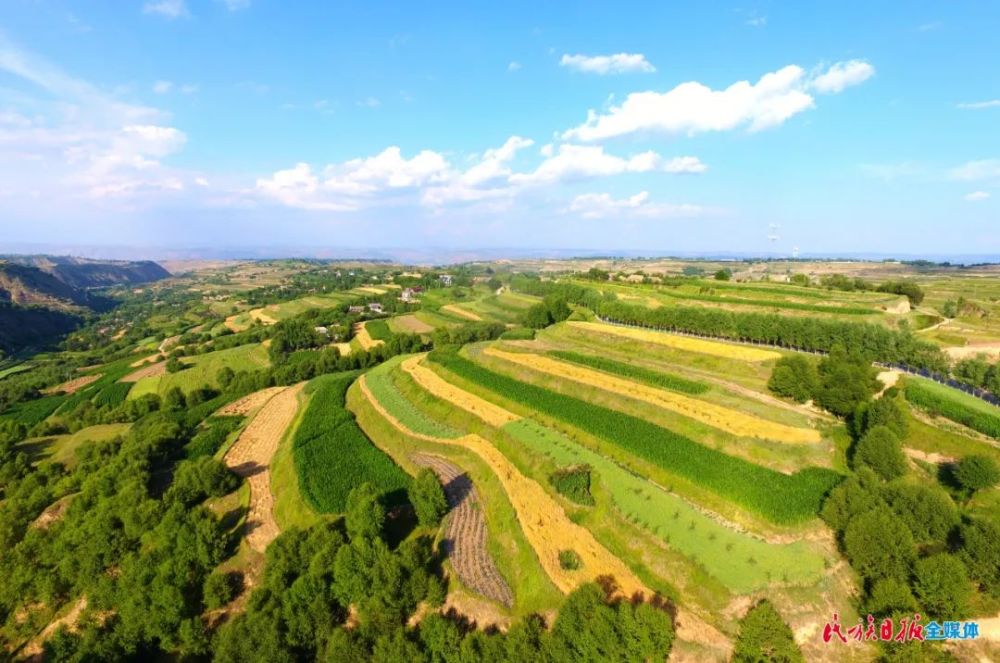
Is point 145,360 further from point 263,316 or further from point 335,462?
point 335,462

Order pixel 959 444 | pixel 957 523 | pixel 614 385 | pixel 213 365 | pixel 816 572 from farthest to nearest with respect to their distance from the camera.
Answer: pixel 213 365, pixel 614 385, pixel 959 444, pixel 957 523, pixel 816 572

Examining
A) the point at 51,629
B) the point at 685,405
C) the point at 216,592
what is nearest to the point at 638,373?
the point at 685,405

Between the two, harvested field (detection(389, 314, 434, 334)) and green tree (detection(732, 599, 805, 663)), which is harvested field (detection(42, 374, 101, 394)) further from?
green tree (detection(732, 599, 805, 663))

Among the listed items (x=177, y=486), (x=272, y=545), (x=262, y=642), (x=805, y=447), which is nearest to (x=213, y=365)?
(x=177, y=486)

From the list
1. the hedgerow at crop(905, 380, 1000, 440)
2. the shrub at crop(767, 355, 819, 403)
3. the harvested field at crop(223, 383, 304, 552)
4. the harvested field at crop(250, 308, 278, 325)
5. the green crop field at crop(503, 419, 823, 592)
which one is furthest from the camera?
the harvested field at crop(250, 308, 278, 325)

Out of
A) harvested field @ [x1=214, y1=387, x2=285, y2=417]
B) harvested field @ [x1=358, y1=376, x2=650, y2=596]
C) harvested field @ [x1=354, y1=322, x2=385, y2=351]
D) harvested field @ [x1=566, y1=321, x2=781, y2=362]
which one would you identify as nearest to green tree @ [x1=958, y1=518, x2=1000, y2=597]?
harvested field @ [x1=358, y1=376, x2=650, y2=596]

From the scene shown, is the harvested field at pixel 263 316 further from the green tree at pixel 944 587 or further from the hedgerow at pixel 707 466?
the green tree at pixel 944 587

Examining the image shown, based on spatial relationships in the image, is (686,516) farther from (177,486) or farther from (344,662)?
(177,486)
